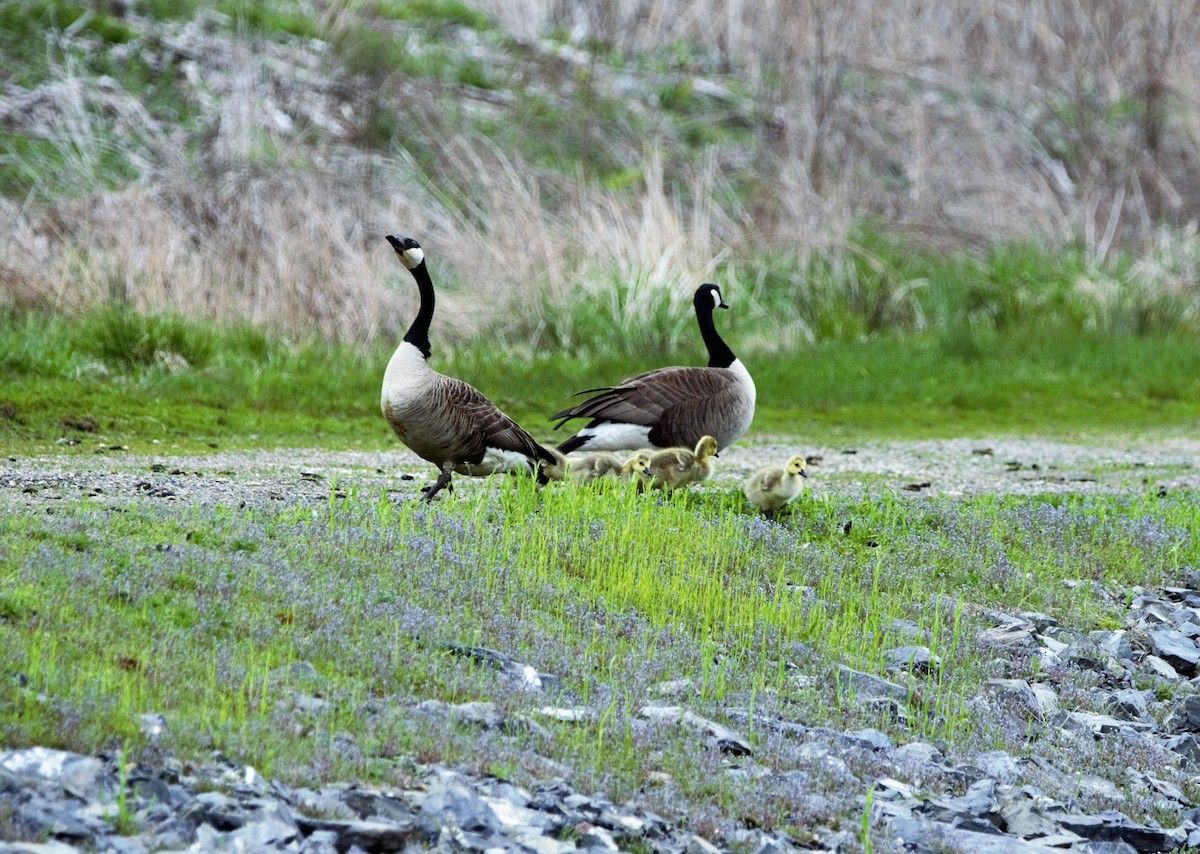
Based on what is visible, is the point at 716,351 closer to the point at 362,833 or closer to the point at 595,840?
the point at 595,840

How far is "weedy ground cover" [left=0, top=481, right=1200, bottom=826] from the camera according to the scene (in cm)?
552

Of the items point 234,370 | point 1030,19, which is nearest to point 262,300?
point 234,370

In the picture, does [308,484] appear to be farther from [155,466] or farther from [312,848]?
[312,848]

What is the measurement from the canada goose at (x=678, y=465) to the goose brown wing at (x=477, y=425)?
90cm

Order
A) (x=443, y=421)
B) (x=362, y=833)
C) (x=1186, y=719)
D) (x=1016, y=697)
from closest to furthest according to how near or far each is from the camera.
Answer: (x=362, y=833) → (x=1016, y=697) → (x=1186, y=719) → (x=443, y=421)

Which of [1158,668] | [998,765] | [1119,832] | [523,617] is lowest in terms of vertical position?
[1119,832]

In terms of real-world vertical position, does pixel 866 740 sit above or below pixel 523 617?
below

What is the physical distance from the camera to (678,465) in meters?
10.0

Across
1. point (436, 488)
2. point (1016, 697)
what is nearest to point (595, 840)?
point (1016, 697)

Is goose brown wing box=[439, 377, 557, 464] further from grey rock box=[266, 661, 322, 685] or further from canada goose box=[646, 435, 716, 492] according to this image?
grey rock box=[266, 661, 322, 685]

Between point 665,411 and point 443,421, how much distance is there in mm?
1841

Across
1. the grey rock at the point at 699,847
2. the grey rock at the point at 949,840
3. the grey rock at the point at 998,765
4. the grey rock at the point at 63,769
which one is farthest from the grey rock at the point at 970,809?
the grey rock at the point at 63,769

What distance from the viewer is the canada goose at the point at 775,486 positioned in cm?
948

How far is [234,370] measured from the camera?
15.9 m
